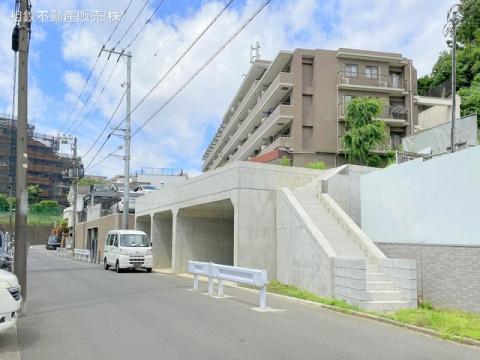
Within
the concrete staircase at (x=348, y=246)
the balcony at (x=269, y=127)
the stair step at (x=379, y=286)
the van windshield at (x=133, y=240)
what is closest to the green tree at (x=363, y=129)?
the balcony at (x=269, y=127)

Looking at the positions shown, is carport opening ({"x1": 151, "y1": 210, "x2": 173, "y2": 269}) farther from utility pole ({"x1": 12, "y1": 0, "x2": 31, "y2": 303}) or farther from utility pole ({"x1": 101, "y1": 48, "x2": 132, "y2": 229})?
utility pole ({"x1": 12, "y1": 0, "x2": 31, "y2": 303})

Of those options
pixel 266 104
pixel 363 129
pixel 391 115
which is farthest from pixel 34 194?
pixel 363 129

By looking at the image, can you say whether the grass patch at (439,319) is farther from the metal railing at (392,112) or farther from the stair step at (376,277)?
the metal railing at (392,112)

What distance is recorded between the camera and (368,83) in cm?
4584

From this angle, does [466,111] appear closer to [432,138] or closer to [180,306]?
[432,138]

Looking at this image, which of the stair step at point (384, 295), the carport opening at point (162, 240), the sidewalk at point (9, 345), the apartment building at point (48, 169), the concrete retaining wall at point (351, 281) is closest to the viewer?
the sidewalk at point (9, 345)

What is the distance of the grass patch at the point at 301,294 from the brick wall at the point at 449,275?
7.71 feet

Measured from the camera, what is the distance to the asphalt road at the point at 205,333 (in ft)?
23.6

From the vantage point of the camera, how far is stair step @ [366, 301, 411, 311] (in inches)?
450

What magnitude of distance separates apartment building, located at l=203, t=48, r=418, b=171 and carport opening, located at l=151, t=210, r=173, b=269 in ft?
44.3

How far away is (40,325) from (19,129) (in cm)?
462

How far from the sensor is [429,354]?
7.37 m

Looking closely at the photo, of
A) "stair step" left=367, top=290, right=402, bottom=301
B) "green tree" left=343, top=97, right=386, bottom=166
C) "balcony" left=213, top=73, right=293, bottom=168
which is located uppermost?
"balcony" left=213, top=73, right=293, bottom=168

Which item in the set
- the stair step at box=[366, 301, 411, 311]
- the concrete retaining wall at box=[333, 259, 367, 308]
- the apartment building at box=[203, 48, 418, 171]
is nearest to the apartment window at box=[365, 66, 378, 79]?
the apartment building at box=[203, 48, 418, 171]
